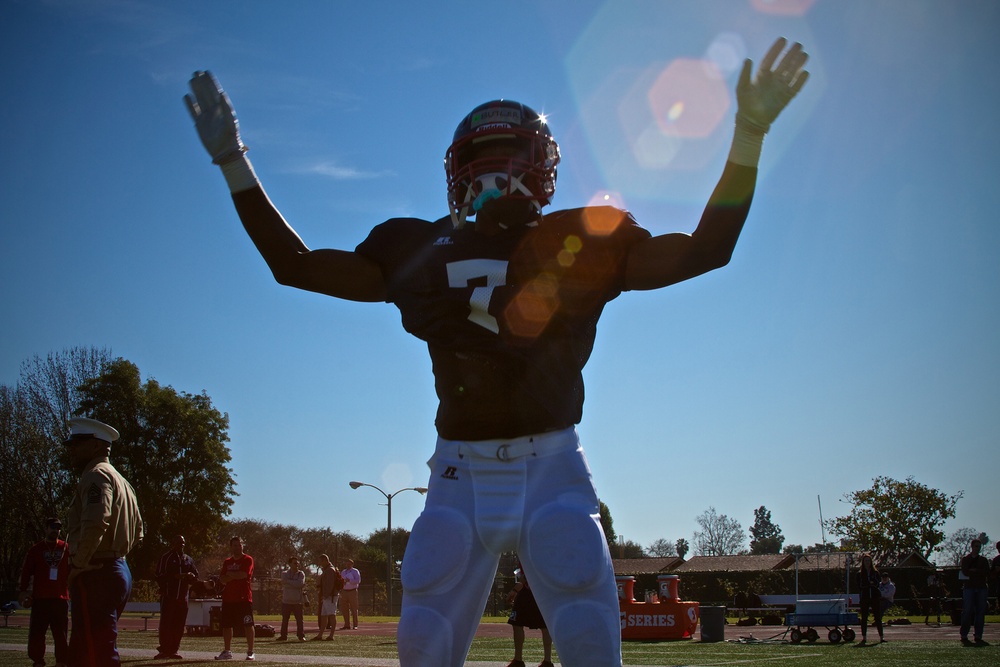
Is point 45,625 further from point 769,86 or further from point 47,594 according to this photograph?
point 769,86

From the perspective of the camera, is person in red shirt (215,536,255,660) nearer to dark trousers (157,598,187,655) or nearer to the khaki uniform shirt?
dark trousers (157,598,187,655)

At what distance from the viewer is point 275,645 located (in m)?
16.2

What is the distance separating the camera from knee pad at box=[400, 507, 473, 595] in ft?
8.86

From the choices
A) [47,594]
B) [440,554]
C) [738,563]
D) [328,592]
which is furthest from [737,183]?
[738,563]

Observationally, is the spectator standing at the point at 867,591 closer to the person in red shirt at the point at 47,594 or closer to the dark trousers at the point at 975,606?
the dark trousers at the point at 975,606

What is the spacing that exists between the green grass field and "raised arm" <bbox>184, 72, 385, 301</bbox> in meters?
9.13

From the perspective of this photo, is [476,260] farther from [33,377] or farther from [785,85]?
[33,377]

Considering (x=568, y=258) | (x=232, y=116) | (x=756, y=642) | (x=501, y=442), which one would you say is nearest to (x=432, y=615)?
(x=501, y=442)

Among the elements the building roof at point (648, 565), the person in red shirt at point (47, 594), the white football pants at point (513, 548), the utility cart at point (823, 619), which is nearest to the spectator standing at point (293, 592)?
the person in red shirt at point (47, 594)

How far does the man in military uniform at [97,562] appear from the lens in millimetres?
6211

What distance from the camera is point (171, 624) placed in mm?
12148

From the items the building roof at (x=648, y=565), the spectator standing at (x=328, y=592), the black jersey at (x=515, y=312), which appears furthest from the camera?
the building roof at (x=648, y=565)

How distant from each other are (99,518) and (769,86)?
5334mm

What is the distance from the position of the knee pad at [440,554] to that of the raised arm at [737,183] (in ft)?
3.29
